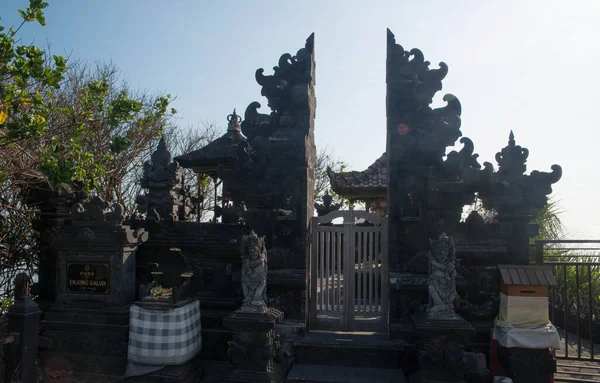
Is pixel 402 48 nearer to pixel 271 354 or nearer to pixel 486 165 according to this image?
pixel 486 165

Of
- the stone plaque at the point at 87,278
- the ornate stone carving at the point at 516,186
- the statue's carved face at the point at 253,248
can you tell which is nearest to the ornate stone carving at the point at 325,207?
the statue's carved face at the point at 253,248

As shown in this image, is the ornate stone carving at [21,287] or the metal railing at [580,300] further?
the metal railing at [580,300]

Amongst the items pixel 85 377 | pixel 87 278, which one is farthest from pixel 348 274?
pixel 85 377

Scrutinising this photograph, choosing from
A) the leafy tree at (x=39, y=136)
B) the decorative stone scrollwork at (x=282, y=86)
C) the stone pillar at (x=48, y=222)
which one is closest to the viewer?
the leafy tree at (x=39, y=136)

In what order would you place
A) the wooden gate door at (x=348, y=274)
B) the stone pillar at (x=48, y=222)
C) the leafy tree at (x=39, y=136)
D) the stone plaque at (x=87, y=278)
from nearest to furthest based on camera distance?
1. the leafy tree at (x=39, y=136)
2. the wooden gate door at (x=348, y=274)
3. the stone plaque at (x=87, y=278)
4. the stone pillar at (x=48, y=222)

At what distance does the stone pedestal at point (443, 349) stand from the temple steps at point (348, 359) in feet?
1.79

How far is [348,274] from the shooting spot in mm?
7141

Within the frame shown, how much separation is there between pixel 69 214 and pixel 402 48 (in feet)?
22.0

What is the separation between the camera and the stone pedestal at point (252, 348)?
6168 mm

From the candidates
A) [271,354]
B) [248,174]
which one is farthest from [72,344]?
[248,174]

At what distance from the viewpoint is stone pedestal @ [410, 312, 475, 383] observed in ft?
19.1

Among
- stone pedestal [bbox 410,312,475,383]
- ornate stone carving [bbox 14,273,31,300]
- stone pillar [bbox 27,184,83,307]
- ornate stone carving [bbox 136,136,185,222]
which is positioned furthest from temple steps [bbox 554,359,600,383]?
stone pillar [bbox 27,184,83,307]

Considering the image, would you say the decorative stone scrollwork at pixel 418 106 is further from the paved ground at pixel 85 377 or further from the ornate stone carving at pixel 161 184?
the paved ground at pixel 85 377

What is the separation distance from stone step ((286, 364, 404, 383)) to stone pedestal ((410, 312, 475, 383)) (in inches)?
20.6
